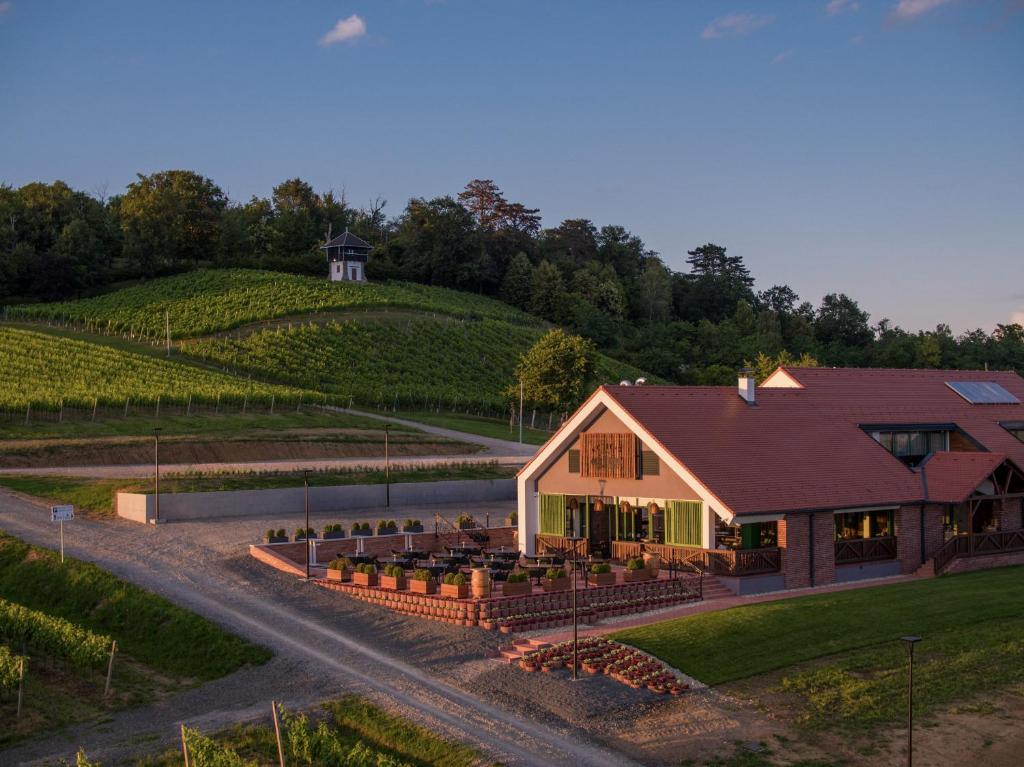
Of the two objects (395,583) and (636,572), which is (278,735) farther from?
(636,572)

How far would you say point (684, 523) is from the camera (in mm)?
30219

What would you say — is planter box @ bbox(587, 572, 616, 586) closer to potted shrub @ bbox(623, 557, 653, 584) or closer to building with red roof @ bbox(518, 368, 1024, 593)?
potted shrub @ bbox(623, 557, 653, 584)

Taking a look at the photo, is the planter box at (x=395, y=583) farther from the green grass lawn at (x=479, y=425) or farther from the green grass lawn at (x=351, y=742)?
the green grass lawn at (x=479, y=425)

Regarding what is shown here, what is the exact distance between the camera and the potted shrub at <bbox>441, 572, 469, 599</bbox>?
26094mm

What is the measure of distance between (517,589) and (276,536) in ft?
32.2

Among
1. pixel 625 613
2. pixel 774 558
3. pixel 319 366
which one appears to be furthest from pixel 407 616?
pixel 319 366

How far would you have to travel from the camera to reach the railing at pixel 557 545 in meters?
32.7

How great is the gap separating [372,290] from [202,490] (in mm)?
74188

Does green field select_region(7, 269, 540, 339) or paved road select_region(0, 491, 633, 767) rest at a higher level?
green field select_region(7, 269, 540, 339)

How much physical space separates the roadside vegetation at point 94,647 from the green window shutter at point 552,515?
11.9 m

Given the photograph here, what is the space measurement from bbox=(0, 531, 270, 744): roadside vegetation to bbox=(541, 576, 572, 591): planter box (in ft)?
22.8

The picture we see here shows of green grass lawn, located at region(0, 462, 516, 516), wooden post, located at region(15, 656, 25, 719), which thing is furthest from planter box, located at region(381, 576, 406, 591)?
green grass lawn, located at region(0, 462, 516, 516)

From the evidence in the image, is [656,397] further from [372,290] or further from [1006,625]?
[372,290]

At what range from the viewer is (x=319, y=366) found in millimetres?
82000
